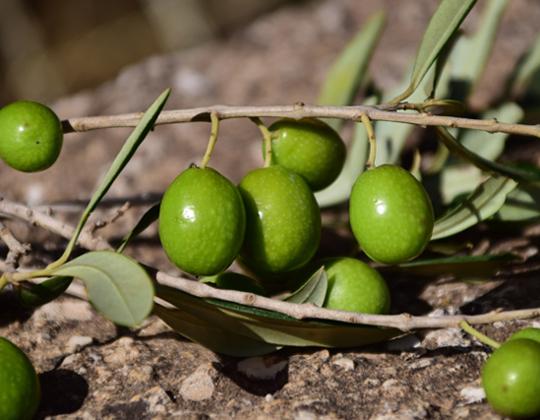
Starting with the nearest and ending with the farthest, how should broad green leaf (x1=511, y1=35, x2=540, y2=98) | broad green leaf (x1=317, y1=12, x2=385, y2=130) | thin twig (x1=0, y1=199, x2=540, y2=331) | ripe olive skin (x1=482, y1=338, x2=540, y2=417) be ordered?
ripe olive skin (x1=482, y1=338, x2=540, y2=417)
thin twig (x1=0, y1=199, x2=540, y2=331)
broad green leaf (x1=317, y1=12, x2=385, y2=130)
broad green leaf (x1=511, y1=35, x2=540, y2=98)

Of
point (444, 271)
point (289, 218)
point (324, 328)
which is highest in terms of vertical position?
point (444, 271)

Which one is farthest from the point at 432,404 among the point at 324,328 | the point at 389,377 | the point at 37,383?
the point at 37,383

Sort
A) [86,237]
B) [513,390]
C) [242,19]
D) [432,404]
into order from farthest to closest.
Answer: [242,19]
[86,237]
[432,404]
[513,390]

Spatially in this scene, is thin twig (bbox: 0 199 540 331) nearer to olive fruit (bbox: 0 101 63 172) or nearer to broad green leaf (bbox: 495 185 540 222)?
olive fruit (bbox: 0 101 63 172)

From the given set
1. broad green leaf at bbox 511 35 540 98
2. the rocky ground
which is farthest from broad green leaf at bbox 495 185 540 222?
broad green leaf at bbox 511 35 540 98

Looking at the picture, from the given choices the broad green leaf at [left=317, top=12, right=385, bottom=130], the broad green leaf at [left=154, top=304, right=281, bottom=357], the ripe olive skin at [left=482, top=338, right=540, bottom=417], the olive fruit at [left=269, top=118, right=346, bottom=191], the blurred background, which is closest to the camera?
the ripe olive skin at [left=482, top=338, right=540, bottom=417]

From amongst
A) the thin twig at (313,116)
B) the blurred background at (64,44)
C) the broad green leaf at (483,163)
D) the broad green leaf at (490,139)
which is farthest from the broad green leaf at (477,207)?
the blurred background at (64,44)

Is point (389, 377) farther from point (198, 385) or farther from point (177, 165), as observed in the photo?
point (177, 165)
